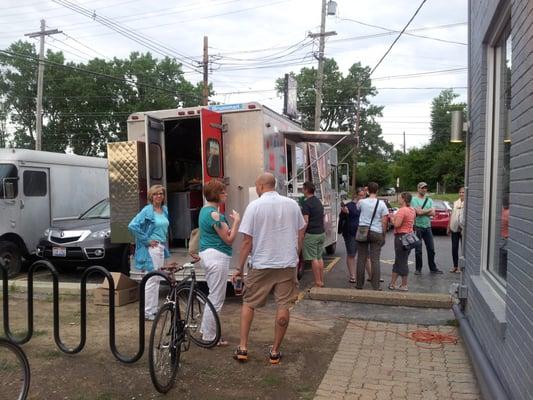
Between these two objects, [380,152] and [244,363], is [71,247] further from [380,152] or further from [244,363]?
[380,152]

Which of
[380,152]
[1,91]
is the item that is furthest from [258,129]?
[380,152]

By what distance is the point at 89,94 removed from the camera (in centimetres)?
3428

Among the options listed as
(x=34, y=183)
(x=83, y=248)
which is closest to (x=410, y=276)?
(x=83, y=248)

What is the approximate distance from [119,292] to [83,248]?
253 cm

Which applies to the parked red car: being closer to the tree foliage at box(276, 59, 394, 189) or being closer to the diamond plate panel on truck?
the diamond plate panel on truck

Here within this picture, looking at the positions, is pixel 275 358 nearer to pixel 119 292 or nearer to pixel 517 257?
pixel 517 257

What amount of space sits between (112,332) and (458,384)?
312 centimetres

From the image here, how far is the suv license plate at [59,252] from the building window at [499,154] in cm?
737

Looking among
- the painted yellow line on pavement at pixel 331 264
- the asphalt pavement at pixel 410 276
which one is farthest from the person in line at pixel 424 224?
the painted yellow line on pavement at pixel 331 264

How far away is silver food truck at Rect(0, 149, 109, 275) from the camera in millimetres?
10016

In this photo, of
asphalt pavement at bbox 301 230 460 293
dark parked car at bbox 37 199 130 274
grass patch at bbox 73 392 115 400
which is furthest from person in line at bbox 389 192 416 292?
grass patch at bbox 73 392 115 400

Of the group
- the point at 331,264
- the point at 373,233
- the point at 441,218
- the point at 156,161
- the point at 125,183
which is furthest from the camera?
the point at 441,218

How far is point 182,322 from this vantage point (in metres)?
4.63

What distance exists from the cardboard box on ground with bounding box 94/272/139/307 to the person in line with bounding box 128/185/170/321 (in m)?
0.97
